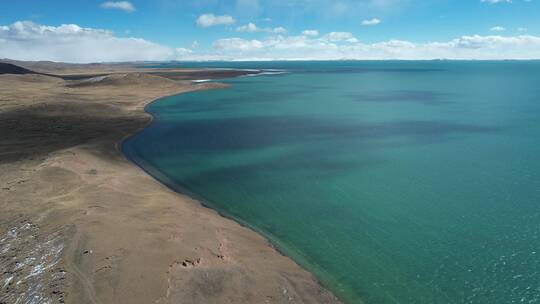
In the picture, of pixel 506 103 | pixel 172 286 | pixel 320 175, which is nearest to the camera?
pixel 172 286

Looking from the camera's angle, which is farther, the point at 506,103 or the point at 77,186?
the point at 506,103

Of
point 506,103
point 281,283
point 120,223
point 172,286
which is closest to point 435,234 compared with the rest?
point 281,283

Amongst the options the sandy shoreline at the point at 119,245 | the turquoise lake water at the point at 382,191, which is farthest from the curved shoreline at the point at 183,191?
the sandy shoreline at the point at 119,245

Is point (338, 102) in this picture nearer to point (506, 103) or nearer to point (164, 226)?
point (506, 103)

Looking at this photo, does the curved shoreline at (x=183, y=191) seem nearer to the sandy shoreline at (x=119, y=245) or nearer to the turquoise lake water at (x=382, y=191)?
the turquoise lake water at (x=382, y=191)

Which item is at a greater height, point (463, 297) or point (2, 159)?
point (2, 159)

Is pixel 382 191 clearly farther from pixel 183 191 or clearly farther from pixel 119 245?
pixel 119 245
